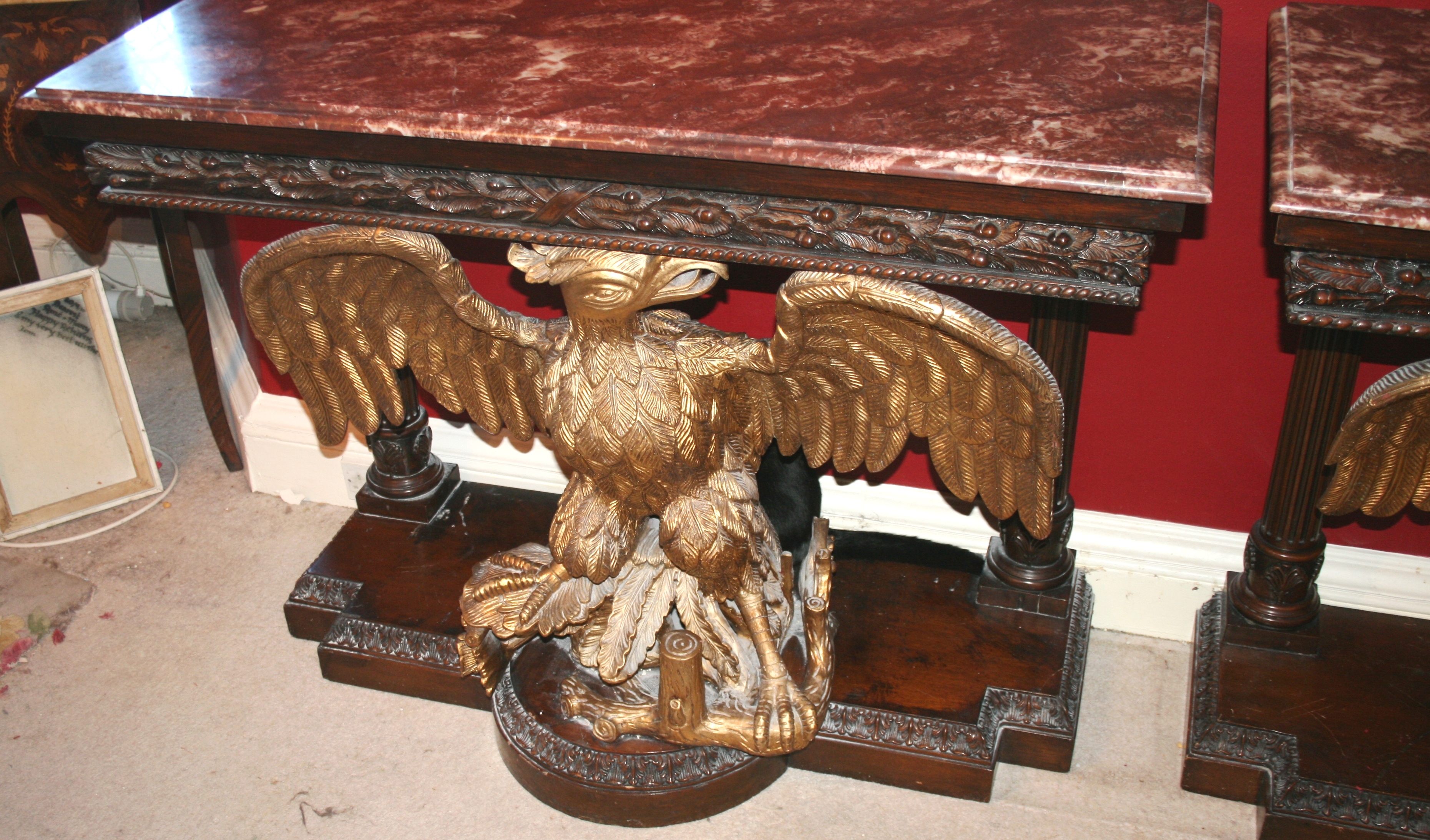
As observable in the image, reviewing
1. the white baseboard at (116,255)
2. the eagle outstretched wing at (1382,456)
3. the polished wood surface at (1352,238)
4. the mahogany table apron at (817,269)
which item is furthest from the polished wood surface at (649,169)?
the white baseboard at (116,255)

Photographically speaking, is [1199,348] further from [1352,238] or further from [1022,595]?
[1352,238]

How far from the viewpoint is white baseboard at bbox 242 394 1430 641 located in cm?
210

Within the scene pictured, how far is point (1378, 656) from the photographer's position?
1.94 m

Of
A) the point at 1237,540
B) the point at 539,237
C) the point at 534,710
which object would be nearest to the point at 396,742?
the point at 534,710

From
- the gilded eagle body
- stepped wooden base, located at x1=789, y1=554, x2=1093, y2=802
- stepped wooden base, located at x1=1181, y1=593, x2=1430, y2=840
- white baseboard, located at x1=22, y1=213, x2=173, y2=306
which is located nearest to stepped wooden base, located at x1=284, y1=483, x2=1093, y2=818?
stepped wooden base, located at x1=789, y1=554, x2=1093, y2=802

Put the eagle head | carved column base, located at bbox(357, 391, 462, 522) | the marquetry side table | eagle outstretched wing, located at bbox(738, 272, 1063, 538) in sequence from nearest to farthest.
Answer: eagle outstretched wing, located at bbox(738, 272, 1063, 538), the eagle head, the marquetry side table, carved column base, located at bbox(357, 391, 462, 522)

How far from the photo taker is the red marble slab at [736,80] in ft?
4.11

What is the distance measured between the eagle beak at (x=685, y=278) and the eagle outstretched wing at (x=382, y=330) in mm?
224

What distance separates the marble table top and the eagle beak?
643 mm

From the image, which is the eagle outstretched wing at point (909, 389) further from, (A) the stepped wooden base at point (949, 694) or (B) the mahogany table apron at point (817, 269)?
(A) the stepped wooden base at point (949, 694)

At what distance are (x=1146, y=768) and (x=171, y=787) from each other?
1.62 metres

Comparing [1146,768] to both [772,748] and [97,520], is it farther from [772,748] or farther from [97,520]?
[97,520]

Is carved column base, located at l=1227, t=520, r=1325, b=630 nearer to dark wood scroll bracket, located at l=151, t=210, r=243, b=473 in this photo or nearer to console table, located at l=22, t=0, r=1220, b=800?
console table, located at l=22, t=0, r=1220, b=800

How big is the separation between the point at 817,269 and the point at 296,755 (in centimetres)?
131
